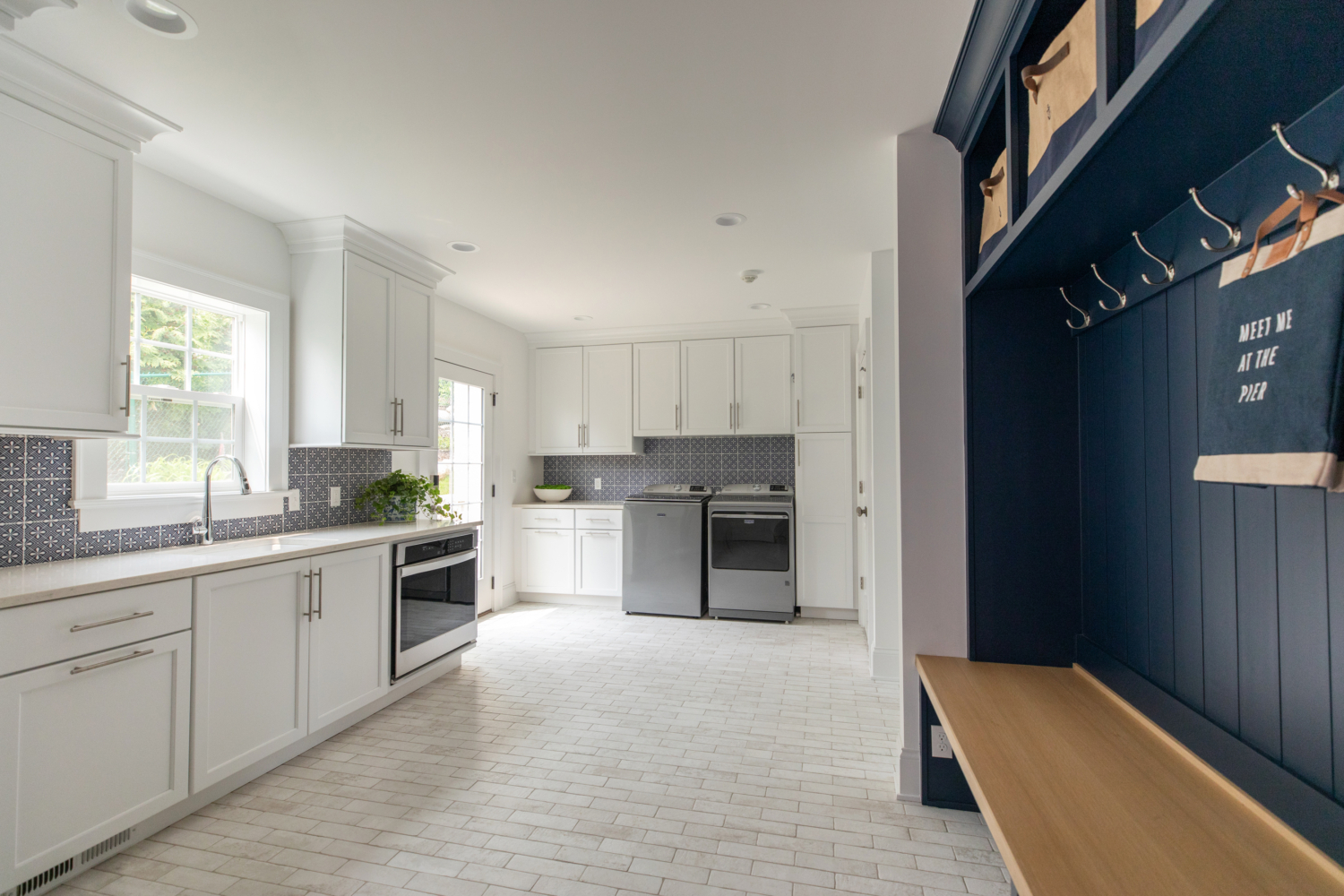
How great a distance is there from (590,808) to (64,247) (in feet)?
8.35

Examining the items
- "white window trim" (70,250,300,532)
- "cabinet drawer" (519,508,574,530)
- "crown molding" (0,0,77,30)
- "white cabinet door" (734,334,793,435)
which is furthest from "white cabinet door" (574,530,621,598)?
"crown molding" (0,0,77,30)

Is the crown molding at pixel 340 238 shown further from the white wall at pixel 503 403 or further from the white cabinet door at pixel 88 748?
the white cabinet door at pixel 88 748

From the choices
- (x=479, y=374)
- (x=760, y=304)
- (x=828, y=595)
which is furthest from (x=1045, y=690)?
(x=479, y=374)

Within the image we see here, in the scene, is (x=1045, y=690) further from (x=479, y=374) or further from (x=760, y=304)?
(x=479, y=374)

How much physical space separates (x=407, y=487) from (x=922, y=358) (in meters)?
2.96

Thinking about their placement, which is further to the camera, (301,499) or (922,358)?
(301,499)

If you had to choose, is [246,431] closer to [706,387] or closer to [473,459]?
[473,459]

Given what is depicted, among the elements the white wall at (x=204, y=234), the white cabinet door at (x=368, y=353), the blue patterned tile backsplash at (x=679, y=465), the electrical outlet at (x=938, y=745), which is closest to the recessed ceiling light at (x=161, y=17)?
the white wall at (x=204, y=234)

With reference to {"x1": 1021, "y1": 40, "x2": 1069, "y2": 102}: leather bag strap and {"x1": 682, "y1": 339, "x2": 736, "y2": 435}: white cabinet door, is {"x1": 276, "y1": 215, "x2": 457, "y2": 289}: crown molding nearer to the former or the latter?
{"x1": 682, "y1": 339, "x2": 736, "y2": 435}: white cabinet door

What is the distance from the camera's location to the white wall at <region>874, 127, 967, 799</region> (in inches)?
86.6

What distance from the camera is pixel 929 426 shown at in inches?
87.6

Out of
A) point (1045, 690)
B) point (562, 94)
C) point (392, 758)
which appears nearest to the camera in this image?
point (1045, 690)

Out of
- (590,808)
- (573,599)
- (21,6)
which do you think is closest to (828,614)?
(573,599)

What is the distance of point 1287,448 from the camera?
920 millimetres
